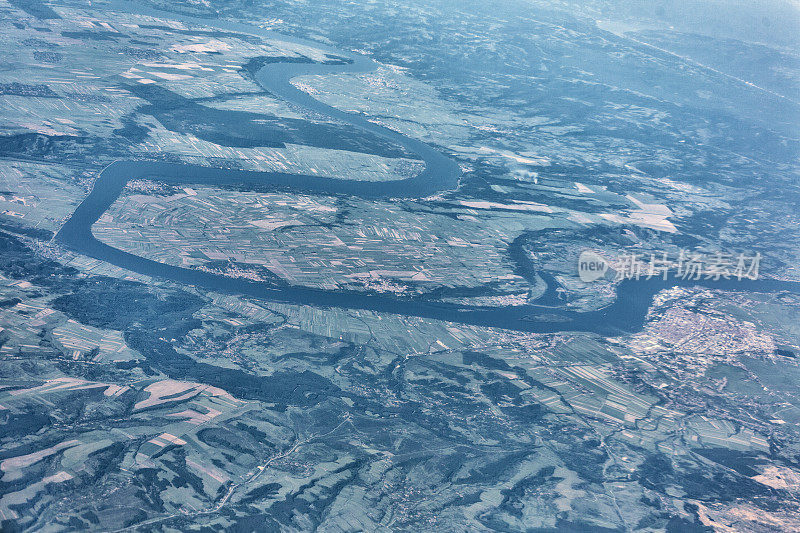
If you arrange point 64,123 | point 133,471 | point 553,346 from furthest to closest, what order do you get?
point 64,123, point 553,346, point 133,471

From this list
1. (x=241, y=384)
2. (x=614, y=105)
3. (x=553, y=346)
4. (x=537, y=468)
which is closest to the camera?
(x=537, y=468)

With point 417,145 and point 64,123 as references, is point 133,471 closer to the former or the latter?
point 64,123

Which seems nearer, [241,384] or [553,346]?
[241,384]

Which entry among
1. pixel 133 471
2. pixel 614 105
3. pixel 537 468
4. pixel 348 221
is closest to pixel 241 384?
pixel 133 471

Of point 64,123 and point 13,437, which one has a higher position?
point 64,123

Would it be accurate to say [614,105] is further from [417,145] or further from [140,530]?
[140,530]

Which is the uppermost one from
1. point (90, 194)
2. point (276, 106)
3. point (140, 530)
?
point (276, 106)
